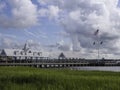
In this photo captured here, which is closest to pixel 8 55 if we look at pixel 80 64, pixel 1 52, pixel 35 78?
pixel 1 52

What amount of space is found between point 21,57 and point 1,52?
11.0 m

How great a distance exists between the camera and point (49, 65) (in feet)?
547

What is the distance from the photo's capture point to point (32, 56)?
18850 cm

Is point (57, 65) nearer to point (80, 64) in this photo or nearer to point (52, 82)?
point (80, 64)

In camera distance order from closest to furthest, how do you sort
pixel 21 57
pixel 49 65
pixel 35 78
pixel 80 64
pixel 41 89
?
pixel 41 89 < pixel 35 78 < pixel 49 65 < pixel 21 57 < pixel 80 64

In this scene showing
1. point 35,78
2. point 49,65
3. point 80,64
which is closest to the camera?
point 35,78

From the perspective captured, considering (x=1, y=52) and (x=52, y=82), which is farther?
(x=1, y=52)

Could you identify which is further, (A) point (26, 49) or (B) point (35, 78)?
(A) point (26, 49)

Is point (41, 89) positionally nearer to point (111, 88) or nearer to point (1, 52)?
point (111, 88)

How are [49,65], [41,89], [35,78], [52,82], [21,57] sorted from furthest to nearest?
1. [21,57]
2. [49,65]
3. [35,78]
4. [52,82]
5. [41,89]

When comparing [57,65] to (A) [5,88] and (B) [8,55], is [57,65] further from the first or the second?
(A) [5,88]

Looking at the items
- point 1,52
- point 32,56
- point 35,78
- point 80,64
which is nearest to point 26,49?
point 32,56

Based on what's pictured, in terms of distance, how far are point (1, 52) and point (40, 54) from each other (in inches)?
1147

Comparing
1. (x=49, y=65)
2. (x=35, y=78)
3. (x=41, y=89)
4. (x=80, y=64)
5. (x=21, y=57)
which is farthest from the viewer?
(x=80, y=64)
